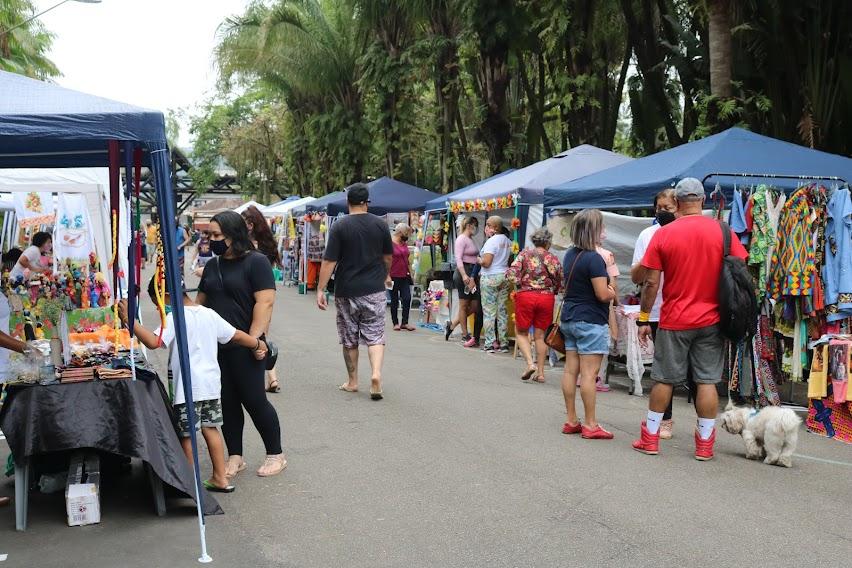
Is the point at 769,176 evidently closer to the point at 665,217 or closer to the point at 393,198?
the point at 665,217

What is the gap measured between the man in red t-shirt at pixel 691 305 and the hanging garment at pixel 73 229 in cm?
→ 698

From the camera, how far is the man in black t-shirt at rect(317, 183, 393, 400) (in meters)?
8.73

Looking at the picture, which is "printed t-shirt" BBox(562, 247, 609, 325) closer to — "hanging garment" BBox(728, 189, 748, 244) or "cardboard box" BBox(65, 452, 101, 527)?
"hanging garment" BBox(728, 189, 748, 244)

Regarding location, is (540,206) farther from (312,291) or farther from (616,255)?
(312,291)

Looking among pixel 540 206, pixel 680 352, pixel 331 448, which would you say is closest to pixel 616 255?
pixel 540 206

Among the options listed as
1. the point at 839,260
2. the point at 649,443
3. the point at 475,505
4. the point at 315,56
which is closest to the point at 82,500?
the point at 475,505

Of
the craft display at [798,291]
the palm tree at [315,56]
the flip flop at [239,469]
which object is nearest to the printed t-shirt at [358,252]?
the flip flop at [239,469]

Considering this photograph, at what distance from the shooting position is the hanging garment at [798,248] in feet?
26.5

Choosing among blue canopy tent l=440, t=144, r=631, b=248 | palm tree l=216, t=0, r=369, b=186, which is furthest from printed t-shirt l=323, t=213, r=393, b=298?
palm tree l=216, t=0, r=369, b=186

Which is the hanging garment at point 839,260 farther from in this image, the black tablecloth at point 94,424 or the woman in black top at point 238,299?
the black tablecloth at point 94,424

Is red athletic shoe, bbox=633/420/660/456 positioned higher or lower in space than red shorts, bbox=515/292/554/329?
lower

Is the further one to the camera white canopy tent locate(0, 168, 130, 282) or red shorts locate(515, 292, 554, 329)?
white canopy tent locate(0, 168, 130, 282)

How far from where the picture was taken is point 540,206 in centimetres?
1306

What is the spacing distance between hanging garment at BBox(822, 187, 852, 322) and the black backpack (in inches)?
78.4
